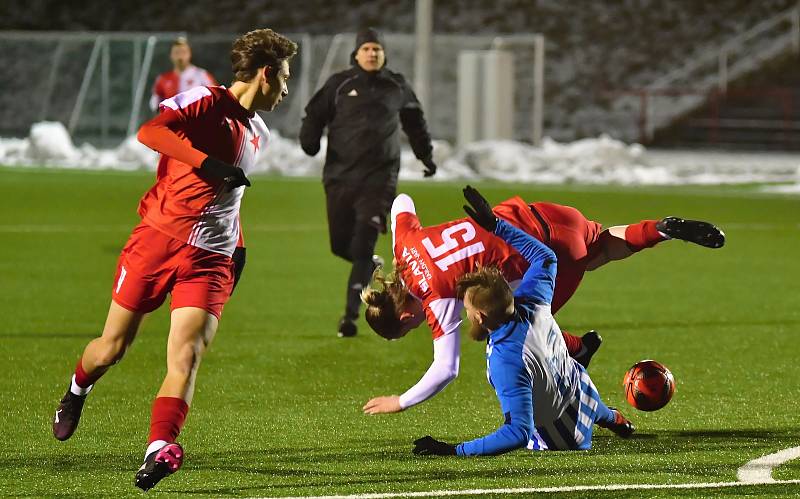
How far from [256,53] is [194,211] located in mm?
716

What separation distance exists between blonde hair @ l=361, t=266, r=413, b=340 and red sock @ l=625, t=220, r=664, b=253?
1.69 meters

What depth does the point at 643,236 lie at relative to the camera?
8.70m

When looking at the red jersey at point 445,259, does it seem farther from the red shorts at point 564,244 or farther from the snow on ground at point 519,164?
the snow on ground at point 519,164

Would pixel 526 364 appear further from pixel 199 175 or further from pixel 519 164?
pixel 519 164

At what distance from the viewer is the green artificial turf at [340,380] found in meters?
6.96

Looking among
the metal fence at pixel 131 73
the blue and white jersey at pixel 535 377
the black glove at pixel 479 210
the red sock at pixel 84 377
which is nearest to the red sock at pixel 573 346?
the blue and white jersey at pixel 535 377

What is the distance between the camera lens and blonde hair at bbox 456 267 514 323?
22.7 feet

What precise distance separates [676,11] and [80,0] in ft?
66.7

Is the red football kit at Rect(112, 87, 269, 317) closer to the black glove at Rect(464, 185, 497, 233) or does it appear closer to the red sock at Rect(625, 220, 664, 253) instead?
the black glove at Rect(464, 185, 497, 233)

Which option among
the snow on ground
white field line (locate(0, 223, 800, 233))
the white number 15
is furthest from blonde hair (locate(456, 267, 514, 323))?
the snow on ground

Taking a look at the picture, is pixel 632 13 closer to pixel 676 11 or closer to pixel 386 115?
pixel 676 11

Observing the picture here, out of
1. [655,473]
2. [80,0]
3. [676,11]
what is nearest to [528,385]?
[655,473]

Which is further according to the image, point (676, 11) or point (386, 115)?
point (676, 11)

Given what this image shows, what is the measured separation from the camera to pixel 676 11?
50719mm
